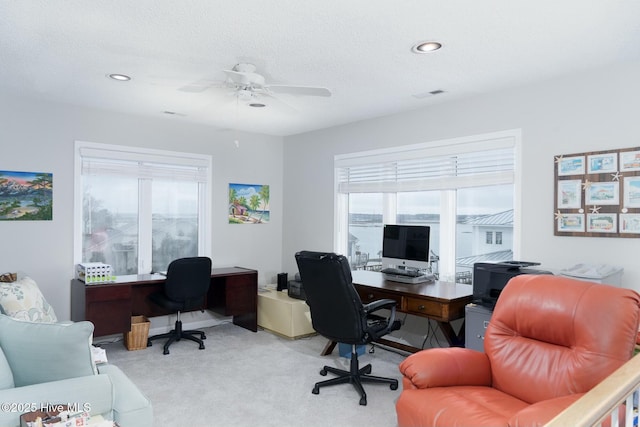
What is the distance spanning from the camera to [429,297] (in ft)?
11.2

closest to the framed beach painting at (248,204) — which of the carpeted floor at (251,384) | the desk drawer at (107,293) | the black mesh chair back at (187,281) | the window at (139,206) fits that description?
the window at (139,206)

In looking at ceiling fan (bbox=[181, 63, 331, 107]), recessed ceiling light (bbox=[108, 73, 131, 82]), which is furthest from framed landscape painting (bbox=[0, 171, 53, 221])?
ceiling fan (bbox=[181, 63, 331, 107])

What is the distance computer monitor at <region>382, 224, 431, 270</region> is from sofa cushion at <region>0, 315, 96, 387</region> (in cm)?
279

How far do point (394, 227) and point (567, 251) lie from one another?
1.47 m

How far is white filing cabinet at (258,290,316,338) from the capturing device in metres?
4.71

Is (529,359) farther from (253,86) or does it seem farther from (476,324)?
(253,86)

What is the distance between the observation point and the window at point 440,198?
381cm

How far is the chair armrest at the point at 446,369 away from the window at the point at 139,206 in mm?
3490

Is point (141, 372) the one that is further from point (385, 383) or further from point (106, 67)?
Answer: point (106, 67)

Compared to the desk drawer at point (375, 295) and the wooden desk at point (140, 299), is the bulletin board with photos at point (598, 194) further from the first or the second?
the wooden desk at point (140, 299)

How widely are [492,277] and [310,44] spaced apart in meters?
2.05

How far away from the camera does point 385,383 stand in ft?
11.2

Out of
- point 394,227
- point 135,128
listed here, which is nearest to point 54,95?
point 135,128

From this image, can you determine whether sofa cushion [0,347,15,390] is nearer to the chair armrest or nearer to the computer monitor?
the chair armrest
